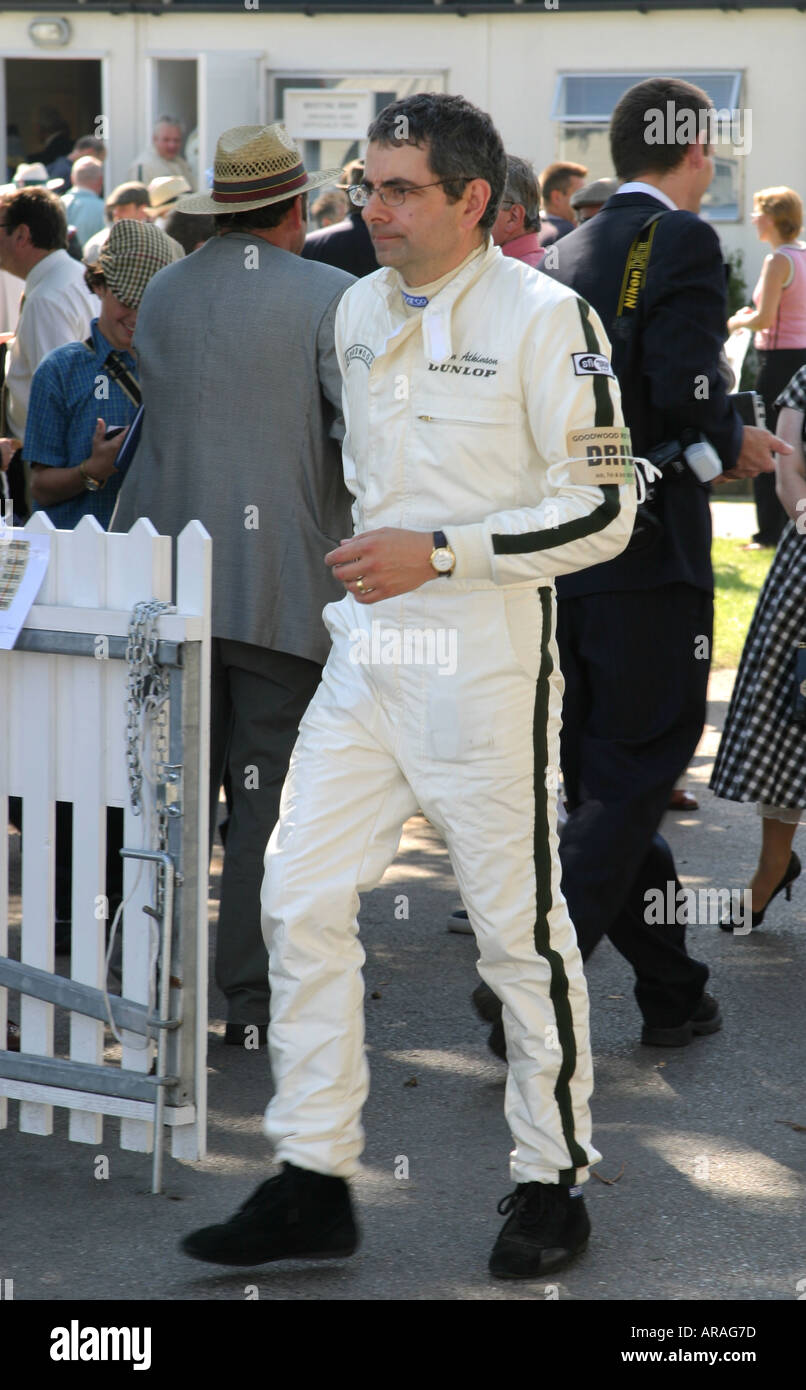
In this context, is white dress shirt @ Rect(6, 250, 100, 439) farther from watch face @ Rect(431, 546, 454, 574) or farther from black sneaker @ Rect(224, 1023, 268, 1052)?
watch face @ Rect(431, 546, 454, 574)

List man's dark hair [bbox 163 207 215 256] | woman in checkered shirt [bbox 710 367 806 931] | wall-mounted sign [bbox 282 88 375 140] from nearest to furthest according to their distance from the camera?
1. woman in checkered shirt [bbox 710 367 806 931]
2. man's dark hair [bbox 163 207 215 256]
3. wall-mounted sign [bbox 282 88 375 140]

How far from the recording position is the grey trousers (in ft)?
15.3

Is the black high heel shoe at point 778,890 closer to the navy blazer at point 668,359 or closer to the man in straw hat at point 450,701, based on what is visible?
the navy blazer at point 668,359

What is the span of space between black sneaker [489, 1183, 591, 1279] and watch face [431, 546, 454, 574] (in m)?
1.18

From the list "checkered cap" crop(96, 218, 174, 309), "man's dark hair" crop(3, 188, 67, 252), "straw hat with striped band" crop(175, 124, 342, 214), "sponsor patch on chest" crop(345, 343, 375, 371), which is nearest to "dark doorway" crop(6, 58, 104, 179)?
"man's dark hair" crop(3, 188, 67, 252)

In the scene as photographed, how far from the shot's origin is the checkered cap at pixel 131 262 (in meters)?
5.22

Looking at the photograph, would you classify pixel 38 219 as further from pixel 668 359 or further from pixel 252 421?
pixel 668 359

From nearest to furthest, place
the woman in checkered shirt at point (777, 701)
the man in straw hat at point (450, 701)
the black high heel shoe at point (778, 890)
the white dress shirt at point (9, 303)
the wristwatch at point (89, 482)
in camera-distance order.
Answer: the man in straw hat at point (450, 701) < the wristwatch at point (89, 482) < the woman in checkered shirt at point (777, 701) < the black high heel shoe at point (778, 890) < the white dress shirt at point (9, 303)

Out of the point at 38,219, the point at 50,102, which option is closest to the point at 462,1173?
the point at 38,219

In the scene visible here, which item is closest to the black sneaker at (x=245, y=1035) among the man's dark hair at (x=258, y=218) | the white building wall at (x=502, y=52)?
the man's dark hair at (x=258, y=218)

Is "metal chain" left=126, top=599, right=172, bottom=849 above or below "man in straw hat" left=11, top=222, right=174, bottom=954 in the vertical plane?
below

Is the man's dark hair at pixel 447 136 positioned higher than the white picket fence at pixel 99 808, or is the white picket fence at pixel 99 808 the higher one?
the man's dark hair at pixel 447 136

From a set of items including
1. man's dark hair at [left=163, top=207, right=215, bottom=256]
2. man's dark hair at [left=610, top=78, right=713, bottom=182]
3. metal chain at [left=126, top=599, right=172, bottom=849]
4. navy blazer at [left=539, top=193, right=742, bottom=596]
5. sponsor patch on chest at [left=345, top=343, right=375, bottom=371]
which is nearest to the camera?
sponsor patch on chest at [left=345, top=343, right=375, bottom=371]

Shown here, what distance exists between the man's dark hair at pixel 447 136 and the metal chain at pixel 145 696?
104 centimetres
